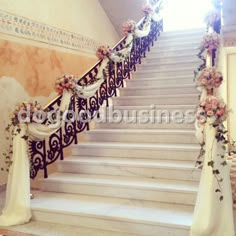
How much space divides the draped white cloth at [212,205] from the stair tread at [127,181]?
56 cm

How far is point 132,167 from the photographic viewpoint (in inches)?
155

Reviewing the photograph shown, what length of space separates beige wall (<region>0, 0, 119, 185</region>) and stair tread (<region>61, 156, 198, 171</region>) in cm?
110

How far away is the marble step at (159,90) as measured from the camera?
5.37 m

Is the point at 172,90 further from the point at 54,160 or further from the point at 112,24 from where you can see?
the point at 112,24

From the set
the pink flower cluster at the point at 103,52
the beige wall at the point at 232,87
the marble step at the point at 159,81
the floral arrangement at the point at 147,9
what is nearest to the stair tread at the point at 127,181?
the pink flower cluster at the point at 103,52

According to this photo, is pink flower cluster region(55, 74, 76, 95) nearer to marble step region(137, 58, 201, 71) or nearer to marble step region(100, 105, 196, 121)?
marble step region(100, 105, 196, 121)

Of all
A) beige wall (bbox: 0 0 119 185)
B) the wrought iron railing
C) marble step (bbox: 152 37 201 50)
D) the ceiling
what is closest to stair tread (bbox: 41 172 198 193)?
the wrought iron railing

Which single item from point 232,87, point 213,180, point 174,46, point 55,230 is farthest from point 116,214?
point 232,87

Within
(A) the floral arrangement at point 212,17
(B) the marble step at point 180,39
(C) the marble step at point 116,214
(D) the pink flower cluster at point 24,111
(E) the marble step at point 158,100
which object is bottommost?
(C) the marble step at point 116,214

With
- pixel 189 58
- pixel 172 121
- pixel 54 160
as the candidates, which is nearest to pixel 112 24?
pixel 189 58

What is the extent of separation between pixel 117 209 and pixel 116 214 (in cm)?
14

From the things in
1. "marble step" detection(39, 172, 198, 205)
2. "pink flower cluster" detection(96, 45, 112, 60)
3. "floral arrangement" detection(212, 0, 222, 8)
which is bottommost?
"marble step" detection(39, 172, 198, 205)

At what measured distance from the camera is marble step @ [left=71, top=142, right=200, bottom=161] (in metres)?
3.99

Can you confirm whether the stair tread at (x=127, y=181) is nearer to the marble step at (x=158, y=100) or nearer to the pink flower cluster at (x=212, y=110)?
the pink flower cluster at (x=212, y=110)
